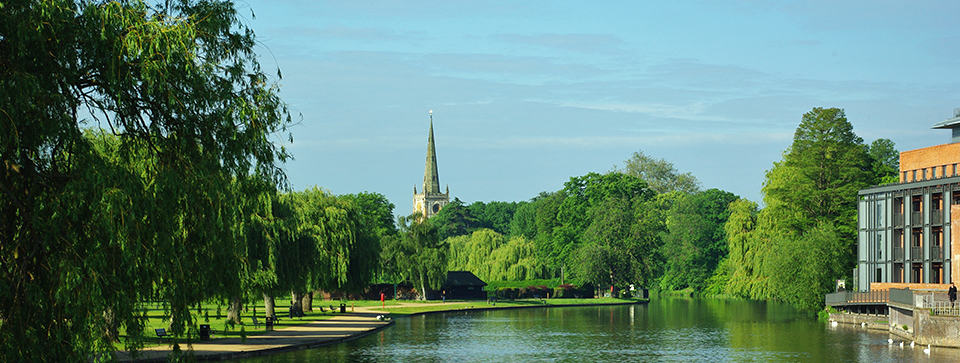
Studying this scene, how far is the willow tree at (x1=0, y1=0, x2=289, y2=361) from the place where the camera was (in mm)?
16172

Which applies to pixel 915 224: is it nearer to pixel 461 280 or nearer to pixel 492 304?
pixel 492 304

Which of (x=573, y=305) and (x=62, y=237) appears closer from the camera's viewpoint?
(x=62, y=237)

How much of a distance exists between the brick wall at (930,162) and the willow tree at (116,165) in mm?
57614

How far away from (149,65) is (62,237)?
3286mm

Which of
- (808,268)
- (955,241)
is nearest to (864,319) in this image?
(955,241)

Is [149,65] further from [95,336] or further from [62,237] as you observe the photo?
[95,336]

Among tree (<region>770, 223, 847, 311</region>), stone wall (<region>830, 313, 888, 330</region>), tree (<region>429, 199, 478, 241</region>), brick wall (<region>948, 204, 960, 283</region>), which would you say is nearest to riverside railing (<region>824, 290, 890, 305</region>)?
stone wall (<region>830, 313, 888, 330</region>)

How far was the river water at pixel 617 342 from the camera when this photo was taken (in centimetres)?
4169

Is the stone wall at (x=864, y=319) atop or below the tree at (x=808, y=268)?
below

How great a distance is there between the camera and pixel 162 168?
18.1m

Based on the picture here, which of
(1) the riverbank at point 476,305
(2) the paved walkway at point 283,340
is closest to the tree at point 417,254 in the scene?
(1) the riverbank at point 476,305

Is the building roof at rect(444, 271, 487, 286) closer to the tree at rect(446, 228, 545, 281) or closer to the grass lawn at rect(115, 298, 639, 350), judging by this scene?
the grass lawn at rect(115, 298, 639, 350)

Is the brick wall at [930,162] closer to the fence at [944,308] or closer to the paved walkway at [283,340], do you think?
the fence at [944,308]

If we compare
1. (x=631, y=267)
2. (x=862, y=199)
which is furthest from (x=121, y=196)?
(x=631, y=267)
